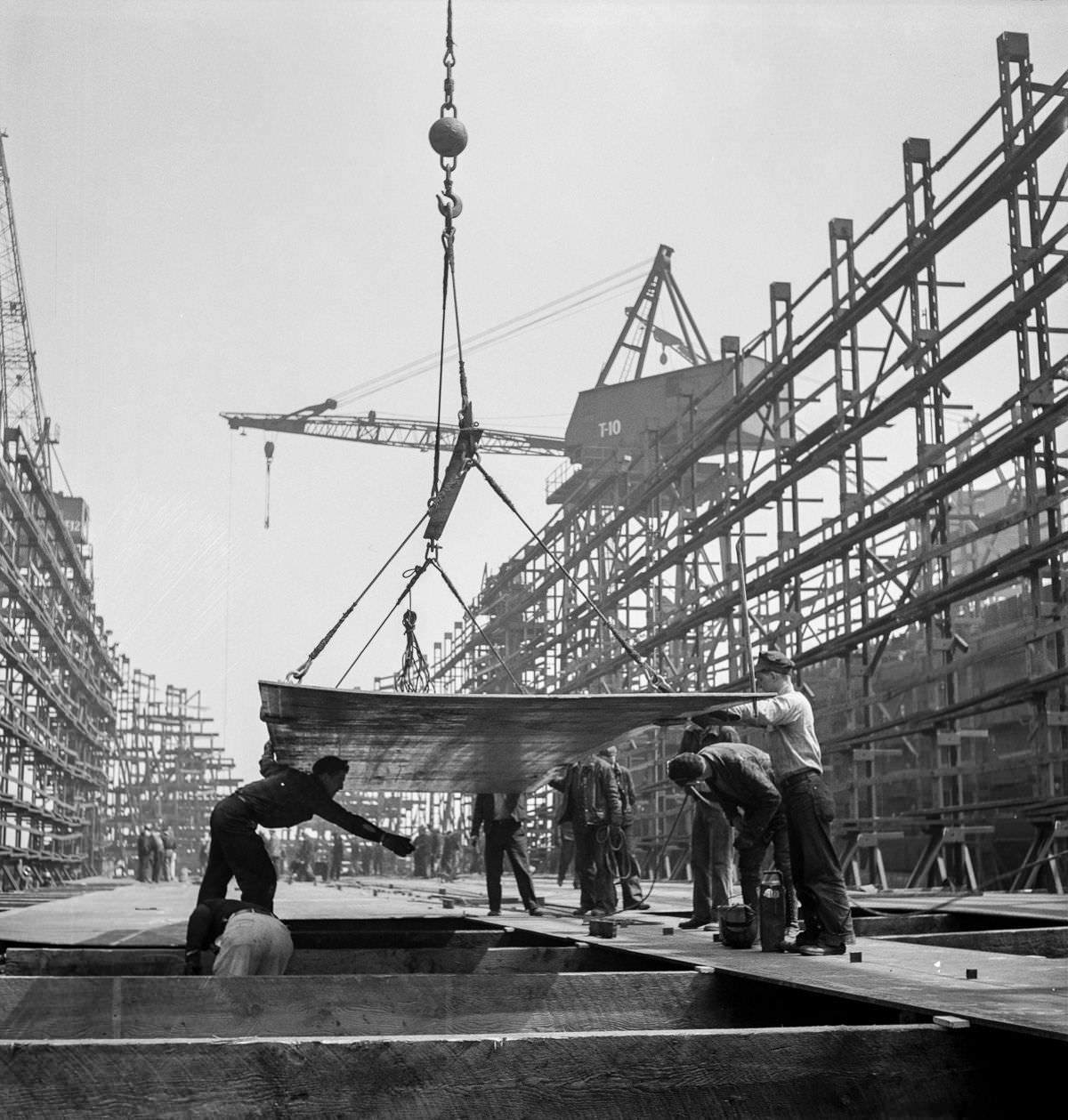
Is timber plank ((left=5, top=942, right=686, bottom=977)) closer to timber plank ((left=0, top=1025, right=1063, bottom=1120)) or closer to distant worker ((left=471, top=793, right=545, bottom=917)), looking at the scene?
timber plank ((left=0, top=1025, right=1063, bottom=1120))

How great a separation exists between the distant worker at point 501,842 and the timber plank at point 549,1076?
879 cm

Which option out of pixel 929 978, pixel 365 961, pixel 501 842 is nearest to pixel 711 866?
pixel 365 961

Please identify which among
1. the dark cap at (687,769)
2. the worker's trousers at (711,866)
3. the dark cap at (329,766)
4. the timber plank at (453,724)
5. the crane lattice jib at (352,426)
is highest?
the crane lattice jib at (352,426)

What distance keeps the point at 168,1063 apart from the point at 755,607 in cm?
2432

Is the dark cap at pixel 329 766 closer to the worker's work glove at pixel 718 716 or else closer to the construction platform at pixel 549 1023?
the construction platform at pixel 549 1023

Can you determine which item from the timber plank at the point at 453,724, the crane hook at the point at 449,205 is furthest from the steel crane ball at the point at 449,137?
the timber plank at the point at 453,724

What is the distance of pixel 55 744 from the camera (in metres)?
42.6

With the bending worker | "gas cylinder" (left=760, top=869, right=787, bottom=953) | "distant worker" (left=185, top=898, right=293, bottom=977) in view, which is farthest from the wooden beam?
the bending worker

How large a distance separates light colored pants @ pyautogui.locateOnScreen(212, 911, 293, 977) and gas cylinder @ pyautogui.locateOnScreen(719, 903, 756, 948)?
8.67 feet

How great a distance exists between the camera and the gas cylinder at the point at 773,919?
27.5 ft

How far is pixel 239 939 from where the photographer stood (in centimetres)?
833

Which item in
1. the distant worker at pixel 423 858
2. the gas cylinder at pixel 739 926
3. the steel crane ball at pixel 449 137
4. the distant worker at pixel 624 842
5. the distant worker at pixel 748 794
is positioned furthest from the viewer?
the distant worker at pixel 423 858

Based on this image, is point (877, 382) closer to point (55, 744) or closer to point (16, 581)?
point (16, 581)

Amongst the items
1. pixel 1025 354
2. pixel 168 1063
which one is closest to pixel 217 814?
pixel 168 1063
